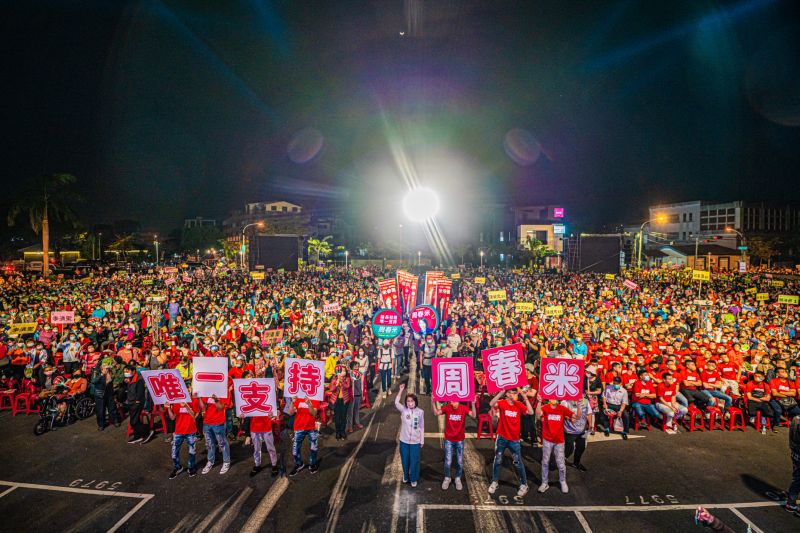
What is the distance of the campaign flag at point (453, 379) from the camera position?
23.3ft

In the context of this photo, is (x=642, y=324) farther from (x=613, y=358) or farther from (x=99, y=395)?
(x=99, y=395)

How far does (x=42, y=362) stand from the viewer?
36.7 ft

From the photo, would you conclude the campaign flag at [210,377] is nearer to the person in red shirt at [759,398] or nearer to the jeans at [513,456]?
the jeans at [513,456]

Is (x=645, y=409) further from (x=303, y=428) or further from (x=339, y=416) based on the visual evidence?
(x=303, y=428)

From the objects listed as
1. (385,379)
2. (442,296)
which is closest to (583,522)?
(385,379)

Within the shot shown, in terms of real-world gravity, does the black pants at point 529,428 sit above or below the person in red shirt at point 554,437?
below

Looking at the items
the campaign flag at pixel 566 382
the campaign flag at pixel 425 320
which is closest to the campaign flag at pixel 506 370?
the campaign flag at pixel 566 382

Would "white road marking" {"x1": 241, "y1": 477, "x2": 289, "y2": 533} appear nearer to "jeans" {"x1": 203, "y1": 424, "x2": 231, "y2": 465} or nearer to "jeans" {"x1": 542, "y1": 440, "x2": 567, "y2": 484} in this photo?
"jeans" {"x1": 203, "y1": 424, "x2": 231, "y2": 465}

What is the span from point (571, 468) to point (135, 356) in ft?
39.4

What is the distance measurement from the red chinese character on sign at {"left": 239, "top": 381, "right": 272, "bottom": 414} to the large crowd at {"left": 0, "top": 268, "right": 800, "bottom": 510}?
0.29m

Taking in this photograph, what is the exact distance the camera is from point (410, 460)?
7.05 meters

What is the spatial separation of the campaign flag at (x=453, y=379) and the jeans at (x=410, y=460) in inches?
35.1

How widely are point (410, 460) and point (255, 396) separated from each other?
2947 mm

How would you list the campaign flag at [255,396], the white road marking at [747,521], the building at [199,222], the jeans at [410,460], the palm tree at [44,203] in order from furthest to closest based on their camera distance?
the building at [199,222] → the palm tree at [44,203] → the campaign flag at [255,396] → the jeans at [410,460] → the white road marking at [747,521]
